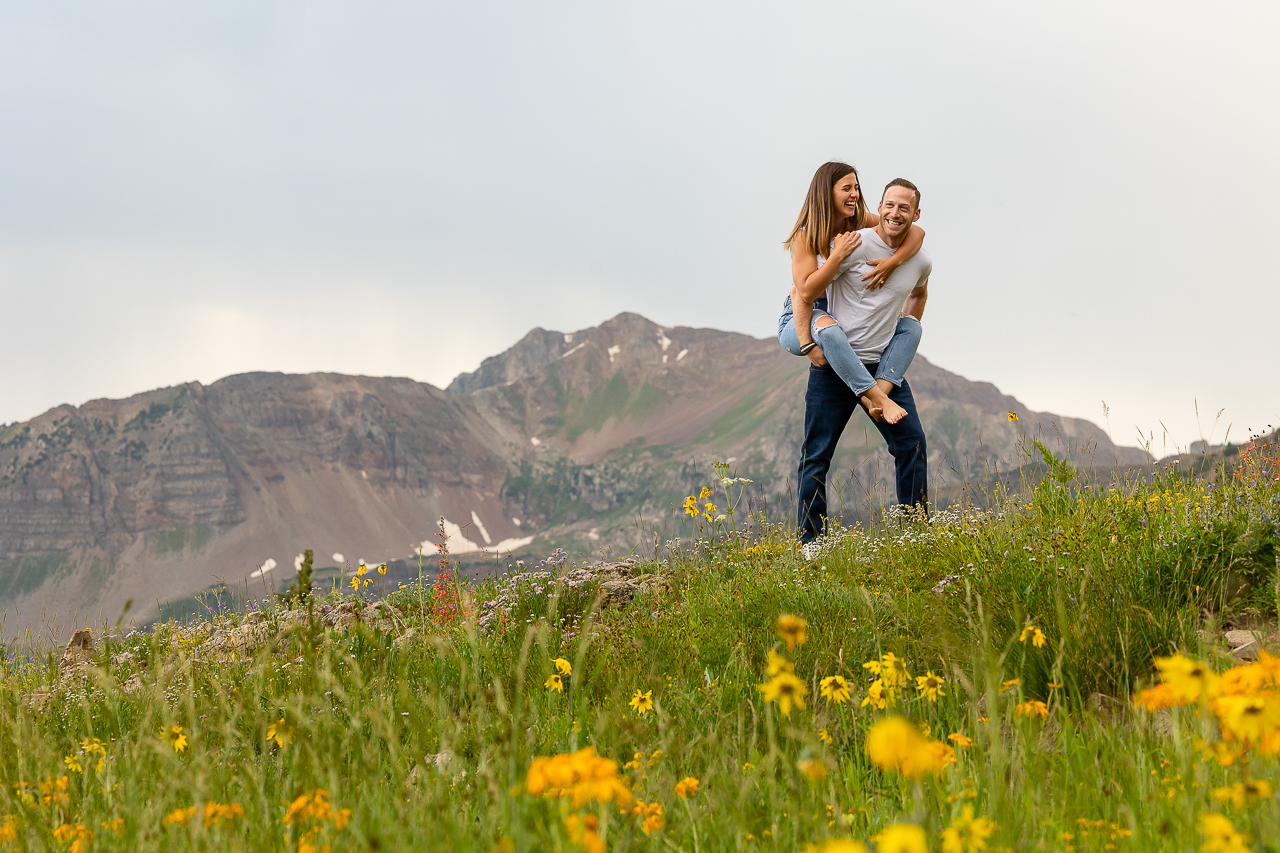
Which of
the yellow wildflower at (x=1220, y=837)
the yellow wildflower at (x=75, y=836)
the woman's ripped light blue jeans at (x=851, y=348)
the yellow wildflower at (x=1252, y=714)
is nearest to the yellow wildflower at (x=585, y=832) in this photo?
the yellow wildflower at (x=1220, y=837)

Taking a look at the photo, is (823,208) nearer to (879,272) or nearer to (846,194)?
(846,194)

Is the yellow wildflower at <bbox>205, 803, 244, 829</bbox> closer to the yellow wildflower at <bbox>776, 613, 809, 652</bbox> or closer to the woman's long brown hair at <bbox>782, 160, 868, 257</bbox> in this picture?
the yellow wildflower at <bbox>776, 613, 809, 652</bbox>

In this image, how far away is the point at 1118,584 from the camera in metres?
3.64

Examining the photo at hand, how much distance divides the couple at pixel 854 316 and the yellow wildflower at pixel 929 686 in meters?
3.14

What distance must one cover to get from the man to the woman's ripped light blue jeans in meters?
0.08

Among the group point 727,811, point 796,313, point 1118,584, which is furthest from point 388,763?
point 796,313

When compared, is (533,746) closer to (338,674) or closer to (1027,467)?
(338,674)

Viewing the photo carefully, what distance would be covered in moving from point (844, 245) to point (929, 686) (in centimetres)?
390

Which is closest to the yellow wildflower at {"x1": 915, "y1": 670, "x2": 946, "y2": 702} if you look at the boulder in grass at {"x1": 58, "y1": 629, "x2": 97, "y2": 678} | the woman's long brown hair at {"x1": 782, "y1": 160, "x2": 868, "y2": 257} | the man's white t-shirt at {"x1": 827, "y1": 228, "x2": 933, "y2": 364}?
the man's white t-shirt at {"x1": 827, "y1": 228, "x2": 933, "y2": 364}

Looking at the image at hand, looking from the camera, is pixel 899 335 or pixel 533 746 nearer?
pixel 533 746

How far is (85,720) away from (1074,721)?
15.5ft

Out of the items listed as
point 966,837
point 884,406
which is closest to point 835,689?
point 966,837

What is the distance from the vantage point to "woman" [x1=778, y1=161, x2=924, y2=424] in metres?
6.08

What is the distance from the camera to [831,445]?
21.7 ft
